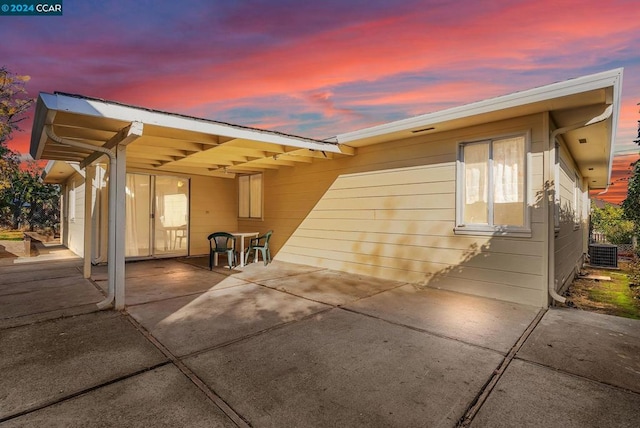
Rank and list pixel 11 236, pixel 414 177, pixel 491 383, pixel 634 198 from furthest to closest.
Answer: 1. pixel 11 236
2. pixel 634 198
3. pixel 414 177
4. pixel 491 383

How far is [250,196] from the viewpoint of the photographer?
9.41 meters

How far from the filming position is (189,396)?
2.11 metres

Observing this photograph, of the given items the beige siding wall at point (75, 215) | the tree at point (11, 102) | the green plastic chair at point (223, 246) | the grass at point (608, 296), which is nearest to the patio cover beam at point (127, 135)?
the green plastic chair at point (223, 246)

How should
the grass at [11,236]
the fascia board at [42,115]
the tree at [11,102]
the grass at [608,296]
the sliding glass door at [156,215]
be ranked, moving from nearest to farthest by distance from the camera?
the fascia board at [42,115] → the grass at [608,296] → the sliding glass door at [156,215] → the grass at [11,236] → the tree at [11,102]

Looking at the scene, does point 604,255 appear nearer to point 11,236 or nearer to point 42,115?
point 42,115

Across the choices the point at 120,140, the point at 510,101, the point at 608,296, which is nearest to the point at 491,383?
the point at 510,101

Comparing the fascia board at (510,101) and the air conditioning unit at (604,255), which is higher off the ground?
the fascia board at (510,101)

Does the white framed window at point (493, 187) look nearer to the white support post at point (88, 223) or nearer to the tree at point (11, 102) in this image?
the white support post at point (88, 223)

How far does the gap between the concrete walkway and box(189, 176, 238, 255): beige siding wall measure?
449cm

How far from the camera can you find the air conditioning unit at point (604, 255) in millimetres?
8766

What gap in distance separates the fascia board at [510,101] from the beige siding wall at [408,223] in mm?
581

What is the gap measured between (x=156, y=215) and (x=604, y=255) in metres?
12.7

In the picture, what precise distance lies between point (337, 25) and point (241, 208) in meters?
5.77

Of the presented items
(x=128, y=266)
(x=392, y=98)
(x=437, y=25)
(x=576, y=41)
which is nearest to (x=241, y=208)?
(x=128, y=266)
